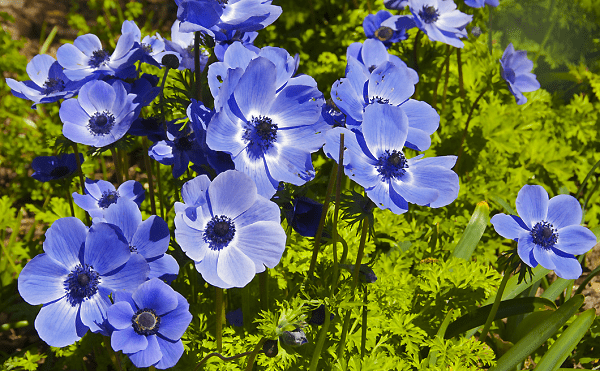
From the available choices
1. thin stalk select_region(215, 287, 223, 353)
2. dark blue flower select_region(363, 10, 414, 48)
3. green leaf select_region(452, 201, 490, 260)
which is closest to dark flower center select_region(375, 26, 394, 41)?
dark blue flower select_region(363, 10, 414, 48)

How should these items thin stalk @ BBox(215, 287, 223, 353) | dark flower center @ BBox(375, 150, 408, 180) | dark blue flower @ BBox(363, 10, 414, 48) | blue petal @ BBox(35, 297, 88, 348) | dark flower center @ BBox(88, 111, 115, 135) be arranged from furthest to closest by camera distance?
dark blue flower @ BBox(363, 10, 414, 48) < dark flower center @ BBox(88, 111, 115, 135) < thin stalk @ BBox(215, 287, 223, 353) < dark flower center @ BBox(375, 150, 408, 180) < blue petal @ BBox(35, 297, 88, 348)

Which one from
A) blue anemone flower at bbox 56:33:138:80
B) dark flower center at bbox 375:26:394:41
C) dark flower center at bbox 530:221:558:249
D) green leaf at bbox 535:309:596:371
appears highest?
dark flower center at bbox 375:26:394:41

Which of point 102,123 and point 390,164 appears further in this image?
point 102,123

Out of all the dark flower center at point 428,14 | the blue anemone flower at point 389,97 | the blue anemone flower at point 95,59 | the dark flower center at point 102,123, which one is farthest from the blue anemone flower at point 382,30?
the dark flower center at point 102,123

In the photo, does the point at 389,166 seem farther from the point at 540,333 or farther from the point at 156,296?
the point at 540,333

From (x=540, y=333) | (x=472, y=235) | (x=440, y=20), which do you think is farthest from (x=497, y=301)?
(x=440, y=20)

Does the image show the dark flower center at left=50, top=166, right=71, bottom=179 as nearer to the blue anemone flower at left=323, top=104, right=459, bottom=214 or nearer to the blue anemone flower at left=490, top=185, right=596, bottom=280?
the blue anemone flower at left=323, top=104, right=459, bottom=214

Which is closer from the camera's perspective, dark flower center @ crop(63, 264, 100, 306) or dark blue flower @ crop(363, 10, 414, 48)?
dark flower center @ crop(63, 264, 100, 306)
